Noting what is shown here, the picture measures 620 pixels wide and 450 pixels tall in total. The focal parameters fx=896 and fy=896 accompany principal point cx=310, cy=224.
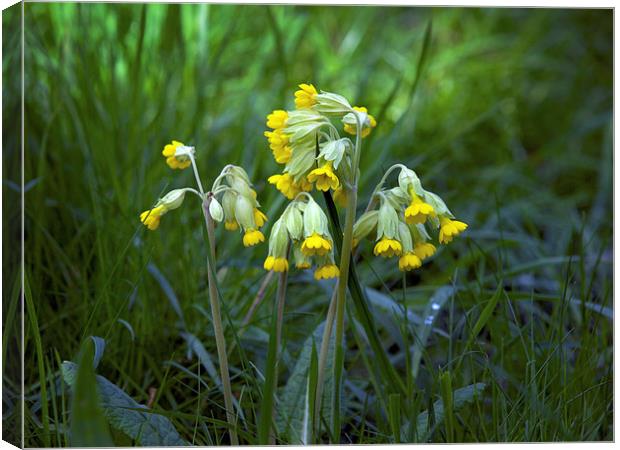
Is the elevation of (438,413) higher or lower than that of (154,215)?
lower

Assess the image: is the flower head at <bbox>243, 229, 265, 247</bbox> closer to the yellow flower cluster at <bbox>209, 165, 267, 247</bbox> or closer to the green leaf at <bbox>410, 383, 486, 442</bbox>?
the yellow flower cluster at <bbox>209, 165, 267, 247</bbox>

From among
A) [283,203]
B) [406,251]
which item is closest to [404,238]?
[406,251]

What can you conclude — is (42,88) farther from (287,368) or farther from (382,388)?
(382,388)

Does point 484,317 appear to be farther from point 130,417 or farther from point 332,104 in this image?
point 130,417

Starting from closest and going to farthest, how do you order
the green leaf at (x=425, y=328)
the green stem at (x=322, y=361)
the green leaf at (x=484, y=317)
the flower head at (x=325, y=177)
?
the flower head at (x=325, y=177), the green stem at (x=322, y=361), the green leaf at (x=484, y=317), the green leaf at (x=425, y=328)

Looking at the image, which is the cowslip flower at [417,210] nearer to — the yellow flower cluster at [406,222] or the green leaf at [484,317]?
the yellow flower cluster at [406,222]

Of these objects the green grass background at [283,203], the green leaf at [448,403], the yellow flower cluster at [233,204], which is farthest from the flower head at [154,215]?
the green leaf at [448,403]

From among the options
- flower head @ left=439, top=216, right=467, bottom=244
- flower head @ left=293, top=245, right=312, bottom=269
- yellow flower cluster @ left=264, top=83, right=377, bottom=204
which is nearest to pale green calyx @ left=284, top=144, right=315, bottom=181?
yellow flower cluster @ left=264, top=83, right=377, bottom=204
